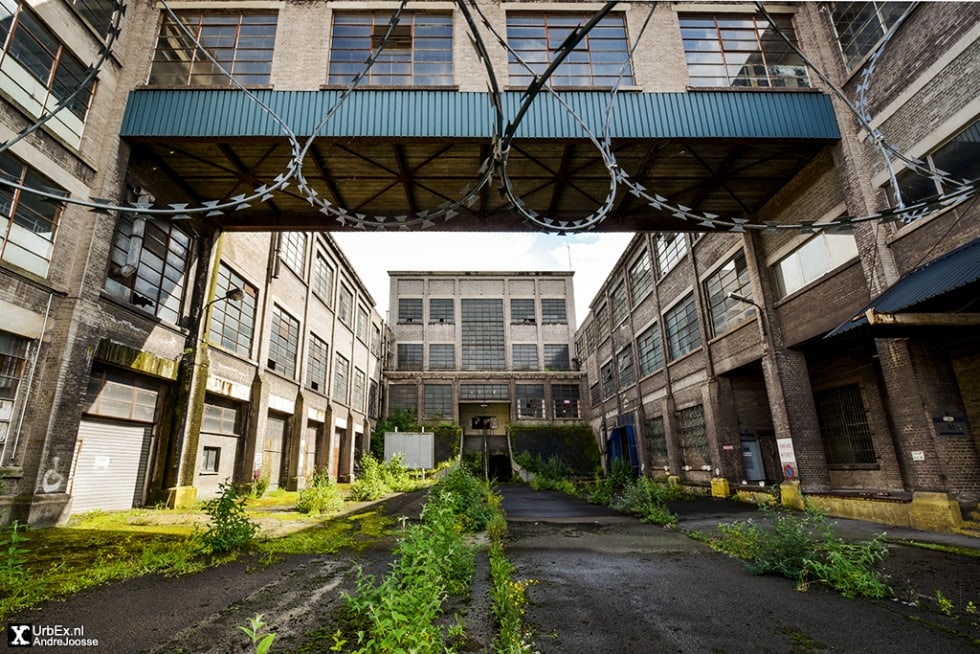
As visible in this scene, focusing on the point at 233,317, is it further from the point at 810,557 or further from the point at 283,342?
the point at 810,557

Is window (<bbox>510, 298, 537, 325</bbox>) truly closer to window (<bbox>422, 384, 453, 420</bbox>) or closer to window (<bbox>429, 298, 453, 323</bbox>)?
window (<bbox>429, 298, 453, 323</bbox>)

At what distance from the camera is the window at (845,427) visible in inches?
542

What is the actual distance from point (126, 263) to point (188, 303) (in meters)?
2.47

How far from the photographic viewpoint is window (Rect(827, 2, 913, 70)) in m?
10.9

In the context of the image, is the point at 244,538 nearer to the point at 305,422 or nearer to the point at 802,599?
the point at 802,599

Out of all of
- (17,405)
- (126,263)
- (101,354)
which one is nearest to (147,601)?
(17,405)

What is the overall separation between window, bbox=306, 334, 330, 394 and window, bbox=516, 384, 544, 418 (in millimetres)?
16802

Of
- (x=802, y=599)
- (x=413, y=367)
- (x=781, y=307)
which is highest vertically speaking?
(x=413, y=367)

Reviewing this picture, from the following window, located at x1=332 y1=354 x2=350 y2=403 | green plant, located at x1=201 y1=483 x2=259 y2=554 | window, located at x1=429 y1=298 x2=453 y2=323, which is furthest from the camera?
window, located at x1=429 y1=298 x2=453 y2=323

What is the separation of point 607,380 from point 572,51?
21862 mm

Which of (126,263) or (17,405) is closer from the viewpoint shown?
(17,405)

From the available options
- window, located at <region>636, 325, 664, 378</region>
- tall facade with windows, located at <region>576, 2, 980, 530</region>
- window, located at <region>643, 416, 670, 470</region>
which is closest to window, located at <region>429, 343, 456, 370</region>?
window, located at <region>636, 325, 664, 378</region>

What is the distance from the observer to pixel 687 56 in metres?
13.4

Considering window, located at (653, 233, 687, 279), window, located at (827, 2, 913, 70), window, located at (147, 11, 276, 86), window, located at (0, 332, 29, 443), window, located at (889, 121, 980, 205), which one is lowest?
window, located at (0, 332, 29, 443)
